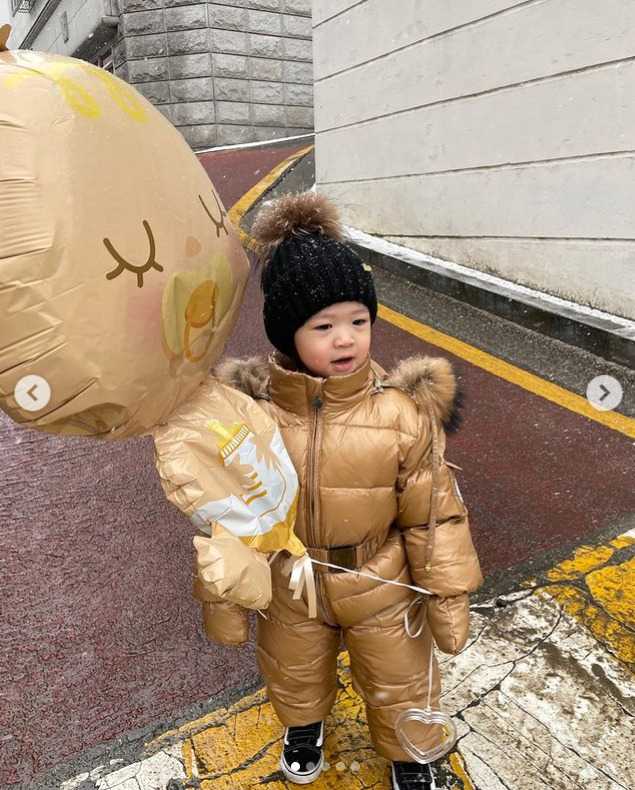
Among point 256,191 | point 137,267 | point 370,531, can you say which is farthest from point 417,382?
point 256,191

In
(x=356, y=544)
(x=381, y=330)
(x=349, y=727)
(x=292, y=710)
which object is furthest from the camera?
(x=381, y=330)

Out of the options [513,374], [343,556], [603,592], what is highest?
[343,556]

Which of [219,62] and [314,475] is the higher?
[219,62]

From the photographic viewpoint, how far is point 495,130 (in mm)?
4293

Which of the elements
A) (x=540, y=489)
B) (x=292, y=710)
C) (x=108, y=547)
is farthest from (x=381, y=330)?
(x=292, y=710)

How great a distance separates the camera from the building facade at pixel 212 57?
11438mm

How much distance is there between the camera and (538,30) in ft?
12.7

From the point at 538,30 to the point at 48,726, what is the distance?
174 inches

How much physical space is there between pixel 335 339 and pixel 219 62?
12115 mm

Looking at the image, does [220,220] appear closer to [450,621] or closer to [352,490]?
[352,490]

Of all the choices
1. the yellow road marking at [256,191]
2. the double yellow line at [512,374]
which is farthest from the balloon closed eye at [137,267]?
the yellow road marking at [256,191]

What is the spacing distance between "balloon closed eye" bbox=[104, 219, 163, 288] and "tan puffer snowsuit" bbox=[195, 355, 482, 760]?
49 cm

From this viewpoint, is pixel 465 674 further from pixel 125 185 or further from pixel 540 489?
pixel 125 185

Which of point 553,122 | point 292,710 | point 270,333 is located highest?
point 553,122
